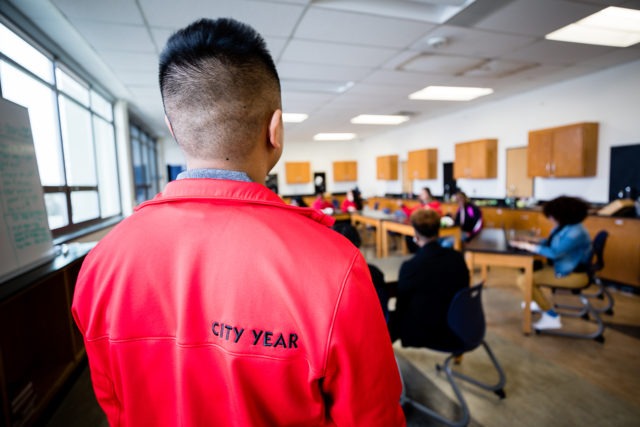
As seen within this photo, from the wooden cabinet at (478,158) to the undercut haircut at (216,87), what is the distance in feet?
22.5

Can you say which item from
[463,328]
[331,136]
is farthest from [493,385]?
[331,136]

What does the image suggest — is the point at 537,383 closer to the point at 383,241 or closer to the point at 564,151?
the point at 383,241

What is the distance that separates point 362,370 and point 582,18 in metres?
3.97

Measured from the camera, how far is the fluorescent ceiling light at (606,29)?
3068mm

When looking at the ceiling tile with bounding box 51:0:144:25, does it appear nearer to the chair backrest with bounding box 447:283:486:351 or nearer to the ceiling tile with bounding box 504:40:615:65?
the chair backrest with bounding box 447:283:486:351

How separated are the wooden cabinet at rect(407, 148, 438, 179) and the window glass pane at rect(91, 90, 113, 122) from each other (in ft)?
22.8

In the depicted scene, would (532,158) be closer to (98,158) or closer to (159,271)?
(159,271)

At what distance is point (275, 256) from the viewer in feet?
1.81

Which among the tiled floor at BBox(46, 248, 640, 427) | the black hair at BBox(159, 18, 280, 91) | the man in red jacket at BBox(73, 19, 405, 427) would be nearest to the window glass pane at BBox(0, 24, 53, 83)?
the tiled floor at BBox(46, 248, 640, 427)

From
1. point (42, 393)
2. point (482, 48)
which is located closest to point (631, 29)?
point (482, 48)

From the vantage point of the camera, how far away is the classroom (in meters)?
1.78

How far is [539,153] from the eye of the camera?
5.32 meters

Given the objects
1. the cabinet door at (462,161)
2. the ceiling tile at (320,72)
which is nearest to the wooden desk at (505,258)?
the ceiling tile at (320,72)

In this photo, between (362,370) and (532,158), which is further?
(532,158)
